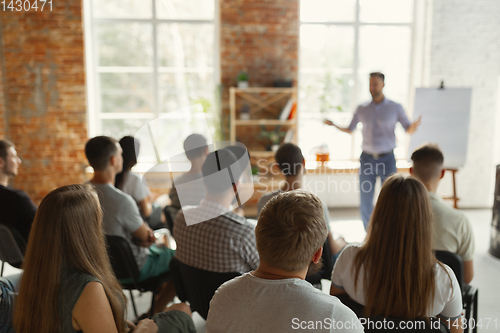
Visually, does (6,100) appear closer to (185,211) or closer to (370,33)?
(185,211)

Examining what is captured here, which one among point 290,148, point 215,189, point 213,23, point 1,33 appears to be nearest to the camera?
point 215,189

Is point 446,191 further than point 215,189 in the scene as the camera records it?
Yes

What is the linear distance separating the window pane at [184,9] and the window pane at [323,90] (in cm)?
160

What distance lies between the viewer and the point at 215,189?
1.89 m

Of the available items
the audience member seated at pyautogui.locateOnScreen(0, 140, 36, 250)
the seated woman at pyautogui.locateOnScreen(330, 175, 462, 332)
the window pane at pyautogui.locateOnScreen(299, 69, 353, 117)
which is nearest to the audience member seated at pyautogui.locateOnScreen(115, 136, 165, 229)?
the audience member seated at pyautogui.locateOnScreen(0, 140, 36, 250)

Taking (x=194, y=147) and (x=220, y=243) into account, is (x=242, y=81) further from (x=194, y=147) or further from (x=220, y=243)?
(x=220, y=243)

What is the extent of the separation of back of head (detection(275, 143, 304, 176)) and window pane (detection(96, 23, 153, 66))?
360 centimetres

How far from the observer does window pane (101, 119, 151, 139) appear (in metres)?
5.49

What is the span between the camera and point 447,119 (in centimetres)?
499

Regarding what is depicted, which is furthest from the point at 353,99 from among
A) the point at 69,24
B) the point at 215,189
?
the point at 215,189

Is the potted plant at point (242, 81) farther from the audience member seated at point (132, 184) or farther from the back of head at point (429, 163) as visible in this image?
the back of head at point (429, 163)

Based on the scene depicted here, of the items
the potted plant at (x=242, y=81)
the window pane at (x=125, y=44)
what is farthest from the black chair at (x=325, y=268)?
the window pane at (x=125, y=44)

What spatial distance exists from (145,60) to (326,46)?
2.58 metres

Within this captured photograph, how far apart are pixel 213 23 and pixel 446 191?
4036mm
